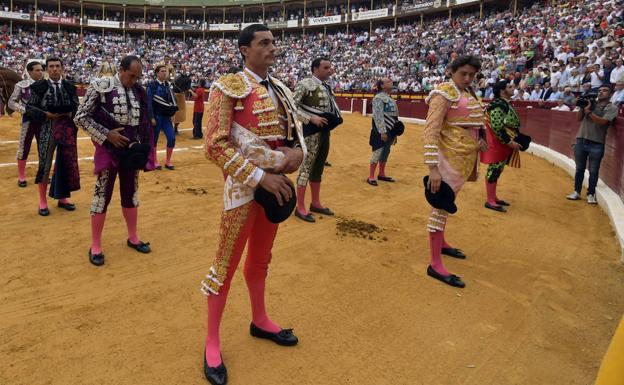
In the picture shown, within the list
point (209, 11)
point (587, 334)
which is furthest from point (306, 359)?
point (209, 11)

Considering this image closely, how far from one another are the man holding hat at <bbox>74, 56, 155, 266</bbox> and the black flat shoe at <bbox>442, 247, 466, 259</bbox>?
9.08 ft

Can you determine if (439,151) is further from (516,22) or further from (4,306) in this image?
(516,22)

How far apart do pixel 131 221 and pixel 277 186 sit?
7.63ft

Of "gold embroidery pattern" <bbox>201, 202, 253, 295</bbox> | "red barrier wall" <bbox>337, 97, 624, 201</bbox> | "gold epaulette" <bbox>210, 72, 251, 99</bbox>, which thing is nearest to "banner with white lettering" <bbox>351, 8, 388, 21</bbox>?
"red barrier wall" <bbox>337, 97, 624, 201</bbox>

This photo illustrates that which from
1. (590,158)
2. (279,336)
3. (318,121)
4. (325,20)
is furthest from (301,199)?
(325,20)

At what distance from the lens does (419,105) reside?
19922 millimetres

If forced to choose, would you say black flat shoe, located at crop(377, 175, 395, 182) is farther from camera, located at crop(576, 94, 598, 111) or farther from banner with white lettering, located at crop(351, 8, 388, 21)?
banner with white lettering, located at crop(351, 8, 388, 21)

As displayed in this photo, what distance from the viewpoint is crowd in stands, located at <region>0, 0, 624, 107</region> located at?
12.7 meters

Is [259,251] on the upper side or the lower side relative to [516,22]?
lower

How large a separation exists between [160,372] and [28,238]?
2563mm

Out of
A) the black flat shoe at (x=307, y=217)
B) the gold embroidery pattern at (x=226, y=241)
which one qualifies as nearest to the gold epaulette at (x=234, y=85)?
the gold embroidery pattern at (x=226, y=241)

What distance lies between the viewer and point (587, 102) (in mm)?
6102

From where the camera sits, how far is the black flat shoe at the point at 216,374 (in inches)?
83.0

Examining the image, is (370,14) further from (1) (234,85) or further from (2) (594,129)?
(1) (234,85)
